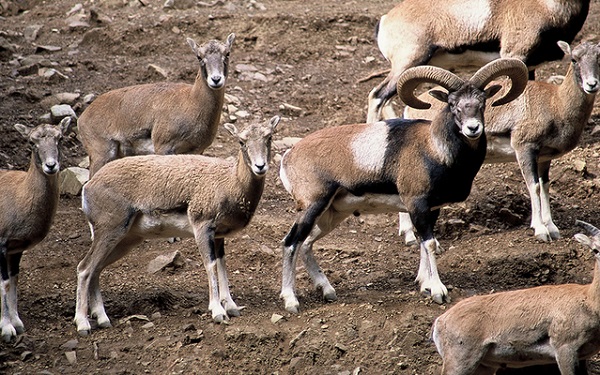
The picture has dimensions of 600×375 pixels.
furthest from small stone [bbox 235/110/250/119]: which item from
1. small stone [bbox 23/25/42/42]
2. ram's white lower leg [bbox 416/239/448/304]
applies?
ram's white lower leg [bbox 416/239/448/304]

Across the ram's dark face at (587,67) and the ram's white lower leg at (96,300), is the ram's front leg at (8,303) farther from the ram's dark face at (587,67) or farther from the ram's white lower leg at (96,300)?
the ram's dark face at (587,67)

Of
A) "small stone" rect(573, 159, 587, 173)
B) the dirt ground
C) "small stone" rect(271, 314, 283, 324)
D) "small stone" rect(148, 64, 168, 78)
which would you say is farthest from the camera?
"small stone" rect(148, 64, 168, 78)

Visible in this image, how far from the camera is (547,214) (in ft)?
42.4

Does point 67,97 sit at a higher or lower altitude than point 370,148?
lower

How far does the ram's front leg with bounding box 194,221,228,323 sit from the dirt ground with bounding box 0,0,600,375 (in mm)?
129

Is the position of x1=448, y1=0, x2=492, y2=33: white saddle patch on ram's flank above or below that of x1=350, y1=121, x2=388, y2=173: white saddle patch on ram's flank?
above

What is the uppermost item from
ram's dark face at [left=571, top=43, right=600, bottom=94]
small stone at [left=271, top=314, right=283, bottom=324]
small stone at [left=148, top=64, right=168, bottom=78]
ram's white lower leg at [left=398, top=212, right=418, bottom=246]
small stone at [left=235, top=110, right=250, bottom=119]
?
ram's dark face at [left=571, top=43, right=600, bottom=94]

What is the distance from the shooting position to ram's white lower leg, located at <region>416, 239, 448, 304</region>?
1116 centimetres

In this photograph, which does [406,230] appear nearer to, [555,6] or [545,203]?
[545,203]

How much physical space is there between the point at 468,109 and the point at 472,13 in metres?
4.02

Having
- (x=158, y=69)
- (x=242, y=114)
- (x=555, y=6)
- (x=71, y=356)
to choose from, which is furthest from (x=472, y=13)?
(x=71, y=356)

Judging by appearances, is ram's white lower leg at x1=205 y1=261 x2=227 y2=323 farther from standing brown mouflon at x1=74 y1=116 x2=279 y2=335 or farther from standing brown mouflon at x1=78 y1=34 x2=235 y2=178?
Result: standing brown mouflon at x1=78 y1=34 x2=235 y2=178

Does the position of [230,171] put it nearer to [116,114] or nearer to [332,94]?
[116,114]

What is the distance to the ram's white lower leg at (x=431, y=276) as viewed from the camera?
11.2 meters
